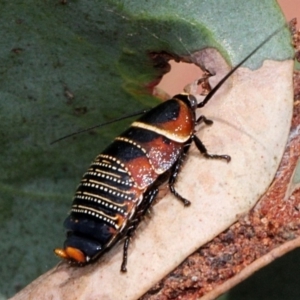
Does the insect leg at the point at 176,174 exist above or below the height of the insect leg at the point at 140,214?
above

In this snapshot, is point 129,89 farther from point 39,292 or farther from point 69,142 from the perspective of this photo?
point 39,292

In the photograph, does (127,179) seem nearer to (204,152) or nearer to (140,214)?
(140,214)

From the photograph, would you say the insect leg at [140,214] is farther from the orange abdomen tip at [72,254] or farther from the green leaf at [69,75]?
the green leaf at [69,75]

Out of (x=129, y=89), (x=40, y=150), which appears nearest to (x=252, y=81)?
(x=129, y=89)

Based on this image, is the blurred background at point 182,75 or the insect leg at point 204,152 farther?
the blurred background at point 182,75

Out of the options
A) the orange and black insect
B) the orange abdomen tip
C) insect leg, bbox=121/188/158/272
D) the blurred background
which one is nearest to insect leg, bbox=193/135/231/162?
the orange and black insect

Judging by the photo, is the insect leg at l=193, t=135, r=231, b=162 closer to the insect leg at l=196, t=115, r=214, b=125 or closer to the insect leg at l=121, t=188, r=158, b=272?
the insect leg at l=196, t=115, r=214, b=125

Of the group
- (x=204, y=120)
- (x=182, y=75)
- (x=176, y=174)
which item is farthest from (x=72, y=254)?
(x=182, y=75)

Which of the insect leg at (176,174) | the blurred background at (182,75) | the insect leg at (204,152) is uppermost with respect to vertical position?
the insect leg at (204,152)

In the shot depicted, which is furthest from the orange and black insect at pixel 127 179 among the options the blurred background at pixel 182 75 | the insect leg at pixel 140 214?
the blurred background at pixel 182 75
